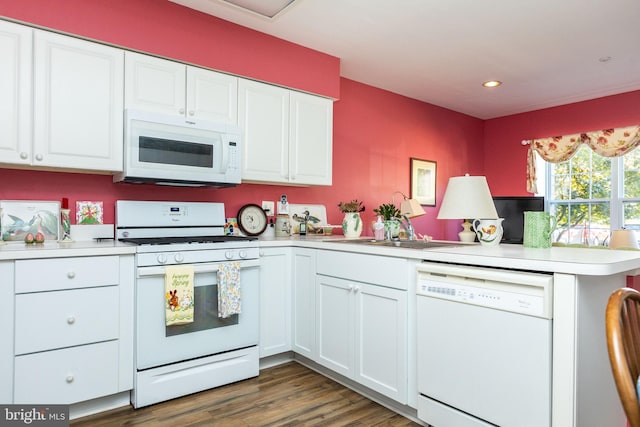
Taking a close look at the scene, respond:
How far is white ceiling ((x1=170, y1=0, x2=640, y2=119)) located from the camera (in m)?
2.69

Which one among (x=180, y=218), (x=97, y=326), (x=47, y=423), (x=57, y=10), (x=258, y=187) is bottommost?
(x=47, y=423)

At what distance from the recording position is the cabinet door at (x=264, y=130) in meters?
2.97

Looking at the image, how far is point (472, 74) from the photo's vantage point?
3936 mm

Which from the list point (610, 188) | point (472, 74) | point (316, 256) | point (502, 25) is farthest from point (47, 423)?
point (610, 188)

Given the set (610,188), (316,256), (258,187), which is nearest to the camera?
(316,256)

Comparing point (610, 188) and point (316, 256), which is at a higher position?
point (610, 188)

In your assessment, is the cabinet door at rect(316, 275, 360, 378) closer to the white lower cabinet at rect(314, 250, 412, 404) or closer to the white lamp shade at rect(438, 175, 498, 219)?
the white lower cabinet at rect(314, 250, 412, 404)

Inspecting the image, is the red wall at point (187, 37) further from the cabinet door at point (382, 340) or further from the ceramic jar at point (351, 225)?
the cabinet door at point (382, 340)

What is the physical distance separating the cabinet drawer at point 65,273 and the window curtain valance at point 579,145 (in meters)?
4.85

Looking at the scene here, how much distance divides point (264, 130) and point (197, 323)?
148cm

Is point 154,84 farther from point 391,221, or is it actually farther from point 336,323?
point 336,323

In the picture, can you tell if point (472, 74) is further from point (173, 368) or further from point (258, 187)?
point (173, 368)

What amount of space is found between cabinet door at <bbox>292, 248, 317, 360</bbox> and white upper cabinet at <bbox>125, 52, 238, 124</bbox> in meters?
1.12

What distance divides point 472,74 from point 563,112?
68.0 inches
